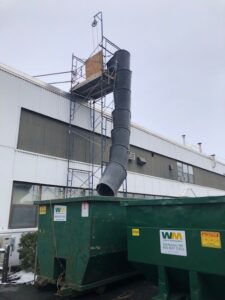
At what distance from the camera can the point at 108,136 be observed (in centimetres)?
1455

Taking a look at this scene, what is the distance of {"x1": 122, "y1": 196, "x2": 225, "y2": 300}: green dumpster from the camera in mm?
4027

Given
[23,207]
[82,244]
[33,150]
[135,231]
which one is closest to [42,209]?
[82,244]

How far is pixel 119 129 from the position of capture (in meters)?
12.0

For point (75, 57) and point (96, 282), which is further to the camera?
point (75, 57)

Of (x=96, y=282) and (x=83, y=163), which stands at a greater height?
(x=83, y=163)

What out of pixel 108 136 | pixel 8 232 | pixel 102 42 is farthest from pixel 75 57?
pixel 8 232

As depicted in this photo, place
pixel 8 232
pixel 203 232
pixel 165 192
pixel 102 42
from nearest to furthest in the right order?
pixel 203 232
pixel 8 232
pixel 102 42
pixel 165 192

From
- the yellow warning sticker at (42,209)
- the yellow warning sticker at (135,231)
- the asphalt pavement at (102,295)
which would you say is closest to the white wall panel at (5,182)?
the asphalt pavement at (102,295)

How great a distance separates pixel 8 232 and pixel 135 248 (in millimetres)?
5832

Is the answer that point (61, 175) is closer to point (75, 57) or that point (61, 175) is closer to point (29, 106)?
point (29, 106)

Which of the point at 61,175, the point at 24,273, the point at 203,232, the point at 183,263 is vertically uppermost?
the point at 61,175

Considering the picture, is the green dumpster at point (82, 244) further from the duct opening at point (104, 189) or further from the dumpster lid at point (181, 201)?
the duct opening at point (104, 189)

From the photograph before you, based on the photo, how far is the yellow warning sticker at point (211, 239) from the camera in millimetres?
3975

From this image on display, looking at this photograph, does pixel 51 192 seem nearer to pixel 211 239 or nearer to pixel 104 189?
pixel 104 189
